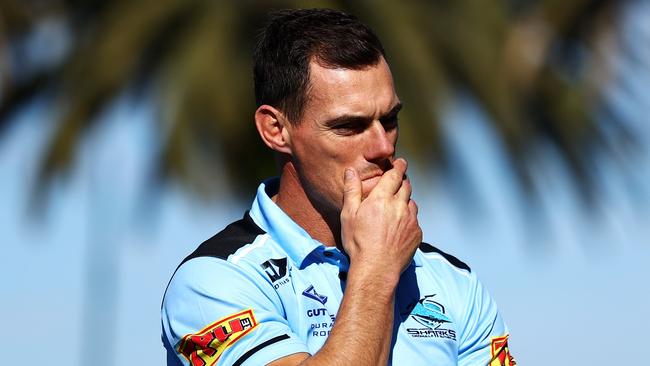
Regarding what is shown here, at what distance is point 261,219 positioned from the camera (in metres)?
5.77

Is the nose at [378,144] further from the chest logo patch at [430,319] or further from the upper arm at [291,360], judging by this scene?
the upper arm at [291,360]

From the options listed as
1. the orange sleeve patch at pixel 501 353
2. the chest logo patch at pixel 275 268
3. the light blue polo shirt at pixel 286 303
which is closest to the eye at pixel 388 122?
the light blue polo shirt at pixel 286 303

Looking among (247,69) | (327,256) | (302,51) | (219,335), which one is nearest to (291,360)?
(219,335)

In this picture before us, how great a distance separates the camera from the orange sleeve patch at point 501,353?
5.79 metres

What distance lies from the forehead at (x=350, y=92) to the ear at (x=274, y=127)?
17 cm

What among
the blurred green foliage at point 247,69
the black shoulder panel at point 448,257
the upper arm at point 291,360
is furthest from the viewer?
the blurred green foliage at point 247,69

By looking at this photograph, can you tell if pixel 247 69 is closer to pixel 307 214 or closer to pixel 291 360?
pixel 307 214

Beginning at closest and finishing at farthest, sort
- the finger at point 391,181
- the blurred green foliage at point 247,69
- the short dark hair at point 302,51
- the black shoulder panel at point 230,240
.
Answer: the finger at point 391,181 < the black shoulder panel at point 230,240 < the short dark hair at point 302,51 < the blurred green foliage at point 247,69

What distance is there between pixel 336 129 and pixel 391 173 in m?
0.29

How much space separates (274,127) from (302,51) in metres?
0.34

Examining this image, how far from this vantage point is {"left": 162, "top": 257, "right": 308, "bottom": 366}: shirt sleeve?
5168 mm

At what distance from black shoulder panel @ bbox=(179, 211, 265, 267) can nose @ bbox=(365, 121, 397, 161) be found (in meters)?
0.60

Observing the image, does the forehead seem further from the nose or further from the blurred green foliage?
the blurred green foliage

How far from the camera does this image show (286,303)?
5387 mm
